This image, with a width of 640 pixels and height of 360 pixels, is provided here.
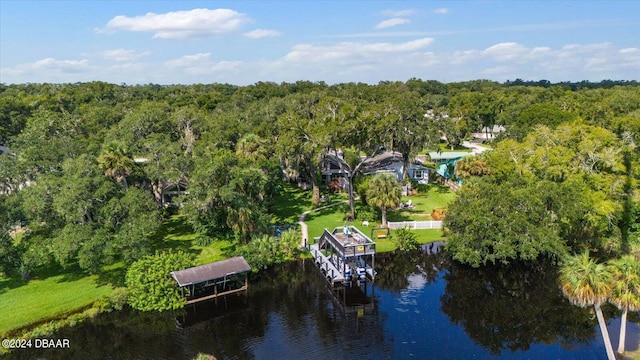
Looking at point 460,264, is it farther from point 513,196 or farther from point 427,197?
point 427,197

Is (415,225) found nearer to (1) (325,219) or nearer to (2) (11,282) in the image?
(1) (325,219)

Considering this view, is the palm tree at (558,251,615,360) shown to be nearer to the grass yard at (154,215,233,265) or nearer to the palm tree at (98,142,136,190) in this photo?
the grass yard at (154,215,233,265)

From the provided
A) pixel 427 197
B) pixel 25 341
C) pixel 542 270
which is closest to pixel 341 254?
pixel 542 270

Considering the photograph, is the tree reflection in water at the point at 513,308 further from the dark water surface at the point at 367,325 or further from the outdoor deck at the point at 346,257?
the outdoor deck at the point at 346,257

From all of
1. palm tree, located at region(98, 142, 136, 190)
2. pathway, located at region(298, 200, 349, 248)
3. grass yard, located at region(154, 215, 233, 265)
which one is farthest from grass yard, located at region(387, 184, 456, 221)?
palm tree, located at region(98, 142, 136, 190)

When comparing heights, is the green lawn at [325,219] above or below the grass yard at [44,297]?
above

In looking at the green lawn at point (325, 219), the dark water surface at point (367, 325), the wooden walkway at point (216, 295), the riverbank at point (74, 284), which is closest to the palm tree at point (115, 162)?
the riverbank at point (74, 284)

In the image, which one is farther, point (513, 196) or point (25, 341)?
point (513, 196)
